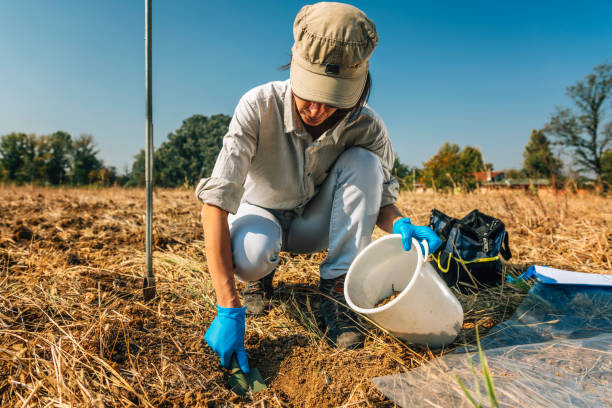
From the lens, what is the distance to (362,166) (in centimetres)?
154

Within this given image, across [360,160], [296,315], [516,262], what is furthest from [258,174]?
[516,262]

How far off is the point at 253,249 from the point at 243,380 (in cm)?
49

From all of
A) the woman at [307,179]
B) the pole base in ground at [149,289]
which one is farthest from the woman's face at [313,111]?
the pole base in ground at [149,289]

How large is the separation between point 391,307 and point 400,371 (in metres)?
0.25

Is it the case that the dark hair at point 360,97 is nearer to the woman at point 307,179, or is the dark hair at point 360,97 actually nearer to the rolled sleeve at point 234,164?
the woman at point 307,179

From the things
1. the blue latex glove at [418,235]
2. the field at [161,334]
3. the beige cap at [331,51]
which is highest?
the beige cap at [331,51]

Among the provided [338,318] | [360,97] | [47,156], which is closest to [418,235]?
[338,318]

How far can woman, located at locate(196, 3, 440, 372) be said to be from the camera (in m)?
1.14

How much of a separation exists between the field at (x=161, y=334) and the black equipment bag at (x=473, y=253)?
0.11 meters

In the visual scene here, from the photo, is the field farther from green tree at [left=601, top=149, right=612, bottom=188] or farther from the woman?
green tree at [left=601, top=149, right=612, bottom=188]

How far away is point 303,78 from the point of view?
1.17m

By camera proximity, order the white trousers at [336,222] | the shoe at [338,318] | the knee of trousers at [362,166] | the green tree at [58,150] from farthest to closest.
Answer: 1. the green tree at [58,150]
2. the knee of trousers at [362,166]
3. the white trousers at [336,222]
4. the shoe at [338,318]

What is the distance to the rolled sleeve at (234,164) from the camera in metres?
1.22

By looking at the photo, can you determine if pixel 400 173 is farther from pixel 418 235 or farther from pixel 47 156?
pixel 47 156
